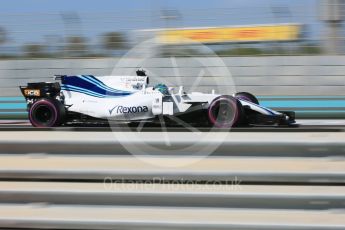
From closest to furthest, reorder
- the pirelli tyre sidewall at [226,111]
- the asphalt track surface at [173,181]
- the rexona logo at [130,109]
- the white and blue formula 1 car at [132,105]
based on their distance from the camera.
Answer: the asphalt track surface at [173,181]
the pirelli tyre sidewall at [226,111]
the white and blue formula 1 car at [132,105]
the rexona logo at [130,109]

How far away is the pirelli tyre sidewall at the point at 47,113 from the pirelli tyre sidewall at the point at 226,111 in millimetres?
2476

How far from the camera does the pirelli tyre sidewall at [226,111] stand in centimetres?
784

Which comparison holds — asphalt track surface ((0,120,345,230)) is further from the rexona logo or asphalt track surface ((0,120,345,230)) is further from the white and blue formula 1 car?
the rexona logo

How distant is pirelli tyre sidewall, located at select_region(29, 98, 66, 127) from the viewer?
870 centimetres

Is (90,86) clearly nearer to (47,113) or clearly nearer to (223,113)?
(47,113)

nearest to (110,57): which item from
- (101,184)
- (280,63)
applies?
(280,63)

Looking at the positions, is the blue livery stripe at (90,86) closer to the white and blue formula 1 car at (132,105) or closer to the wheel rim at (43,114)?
the white and blue formula 1 car at (132,105)

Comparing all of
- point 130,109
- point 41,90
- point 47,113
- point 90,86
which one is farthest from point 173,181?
point 41,90

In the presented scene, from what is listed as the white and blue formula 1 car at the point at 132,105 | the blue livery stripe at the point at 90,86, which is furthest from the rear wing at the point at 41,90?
the blue livery stripe at the point at 90,86

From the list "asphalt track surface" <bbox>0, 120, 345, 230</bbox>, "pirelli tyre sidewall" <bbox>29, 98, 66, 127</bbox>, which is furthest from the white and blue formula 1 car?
"asphalt track surface" <bbox>0, 120, 345, 230</bbox>

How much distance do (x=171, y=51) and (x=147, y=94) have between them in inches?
219

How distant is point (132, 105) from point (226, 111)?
1.50 m

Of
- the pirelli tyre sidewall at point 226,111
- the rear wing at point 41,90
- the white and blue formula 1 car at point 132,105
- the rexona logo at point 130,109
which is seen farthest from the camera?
the rear wing at point 41,90

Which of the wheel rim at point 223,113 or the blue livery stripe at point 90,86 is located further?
the blue livery stripe at point 90,86
